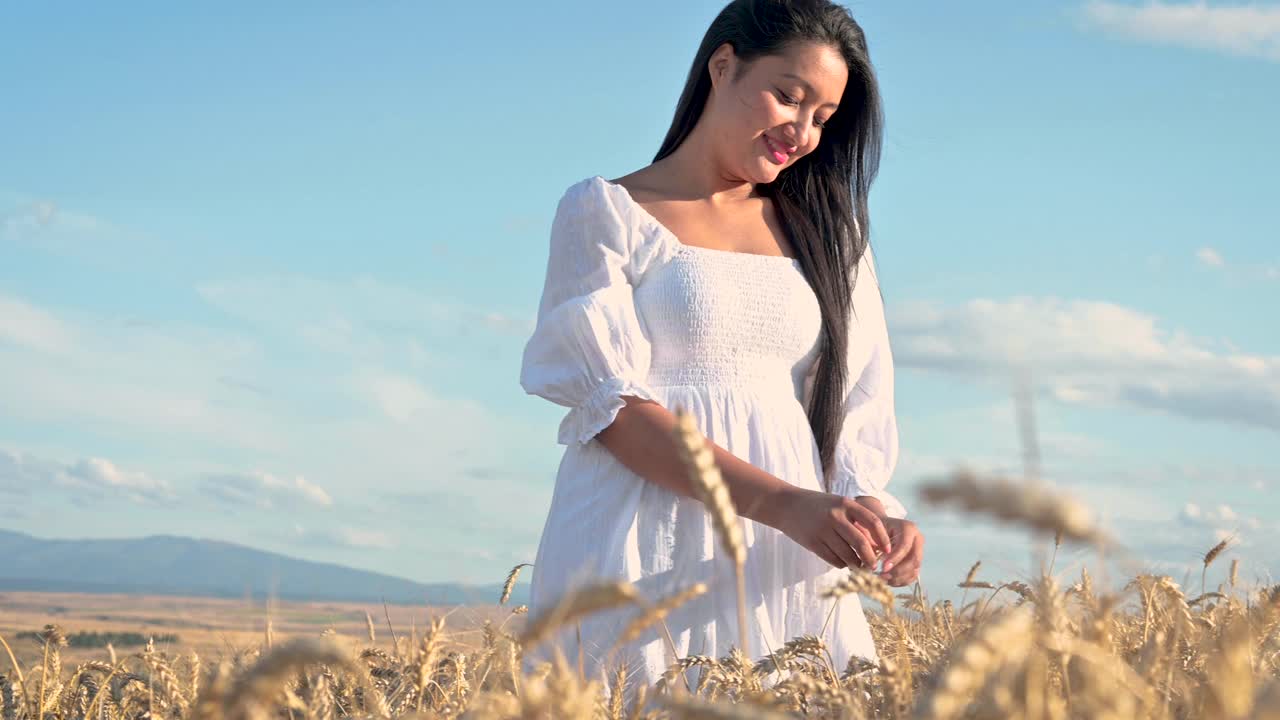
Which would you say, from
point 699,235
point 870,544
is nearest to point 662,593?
point 870,544

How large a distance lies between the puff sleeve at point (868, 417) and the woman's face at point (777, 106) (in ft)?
2.00

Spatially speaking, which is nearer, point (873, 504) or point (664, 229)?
point (873, 504)

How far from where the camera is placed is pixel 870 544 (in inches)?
116

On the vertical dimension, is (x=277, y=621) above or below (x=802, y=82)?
below

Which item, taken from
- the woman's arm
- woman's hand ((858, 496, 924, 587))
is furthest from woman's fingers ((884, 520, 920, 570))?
the woman's arm

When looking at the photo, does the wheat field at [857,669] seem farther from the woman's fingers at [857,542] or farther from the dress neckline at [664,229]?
the dress neckline at [664,229]

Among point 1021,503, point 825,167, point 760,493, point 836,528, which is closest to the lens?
point 1021,503

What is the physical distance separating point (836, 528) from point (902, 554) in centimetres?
28

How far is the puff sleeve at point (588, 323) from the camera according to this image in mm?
3336

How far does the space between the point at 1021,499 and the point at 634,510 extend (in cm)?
261

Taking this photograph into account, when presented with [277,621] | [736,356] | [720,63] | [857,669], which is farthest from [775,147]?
[277,621]

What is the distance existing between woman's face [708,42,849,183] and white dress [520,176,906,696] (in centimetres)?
31

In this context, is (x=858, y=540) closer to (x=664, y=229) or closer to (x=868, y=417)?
(x=868, y=417)

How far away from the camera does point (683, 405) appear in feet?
11.5
